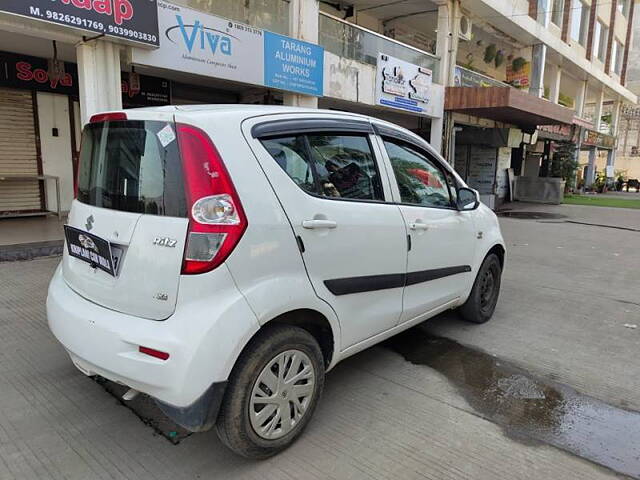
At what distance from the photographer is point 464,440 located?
2.64 meters

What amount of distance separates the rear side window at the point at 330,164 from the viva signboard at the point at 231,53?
17.5ft

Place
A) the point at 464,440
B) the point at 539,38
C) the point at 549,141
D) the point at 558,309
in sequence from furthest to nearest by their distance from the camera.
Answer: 1. the point at 549,141
2. the point at 539,38
3. the point at 558,309
4. the point at 464,440

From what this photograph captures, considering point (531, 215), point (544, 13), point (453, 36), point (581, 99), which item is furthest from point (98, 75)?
point (581, 99)

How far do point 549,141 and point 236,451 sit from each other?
26.3 metres

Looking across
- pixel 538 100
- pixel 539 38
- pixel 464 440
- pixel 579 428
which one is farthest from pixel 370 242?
pixel 539 38

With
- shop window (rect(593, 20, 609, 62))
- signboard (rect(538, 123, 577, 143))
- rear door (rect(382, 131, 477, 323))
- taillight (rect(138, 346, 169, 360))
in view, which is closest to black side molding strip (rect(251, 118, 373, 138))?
→ rear door (rect(382, 131, 477, 323))

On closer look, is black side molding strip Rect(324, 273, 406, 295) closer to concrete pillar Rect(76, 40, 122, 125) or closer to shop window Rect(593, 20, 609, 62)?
concrete pillar Rect(76, 40, 122, 125)

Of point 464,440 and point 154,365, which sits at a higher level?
point 154,365

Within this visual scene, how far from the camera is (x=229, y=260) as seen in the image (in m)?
2.13

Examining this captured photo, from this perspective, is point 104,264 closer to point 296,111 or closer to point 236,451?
point 236,451

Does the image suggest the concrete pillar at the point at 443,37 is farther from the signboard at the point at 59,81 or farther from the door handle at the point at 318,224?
the door handle at the point at 318,224

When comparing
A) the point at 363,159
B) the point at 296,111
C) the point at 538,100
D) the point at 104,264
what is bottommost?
the point at 104,264

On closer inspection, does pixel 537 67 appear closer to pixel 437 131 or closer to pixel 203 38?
pixel 437 131

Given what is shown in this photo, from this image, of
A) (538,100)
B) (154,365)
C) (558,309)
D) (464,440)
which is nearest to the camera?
(154,365)
